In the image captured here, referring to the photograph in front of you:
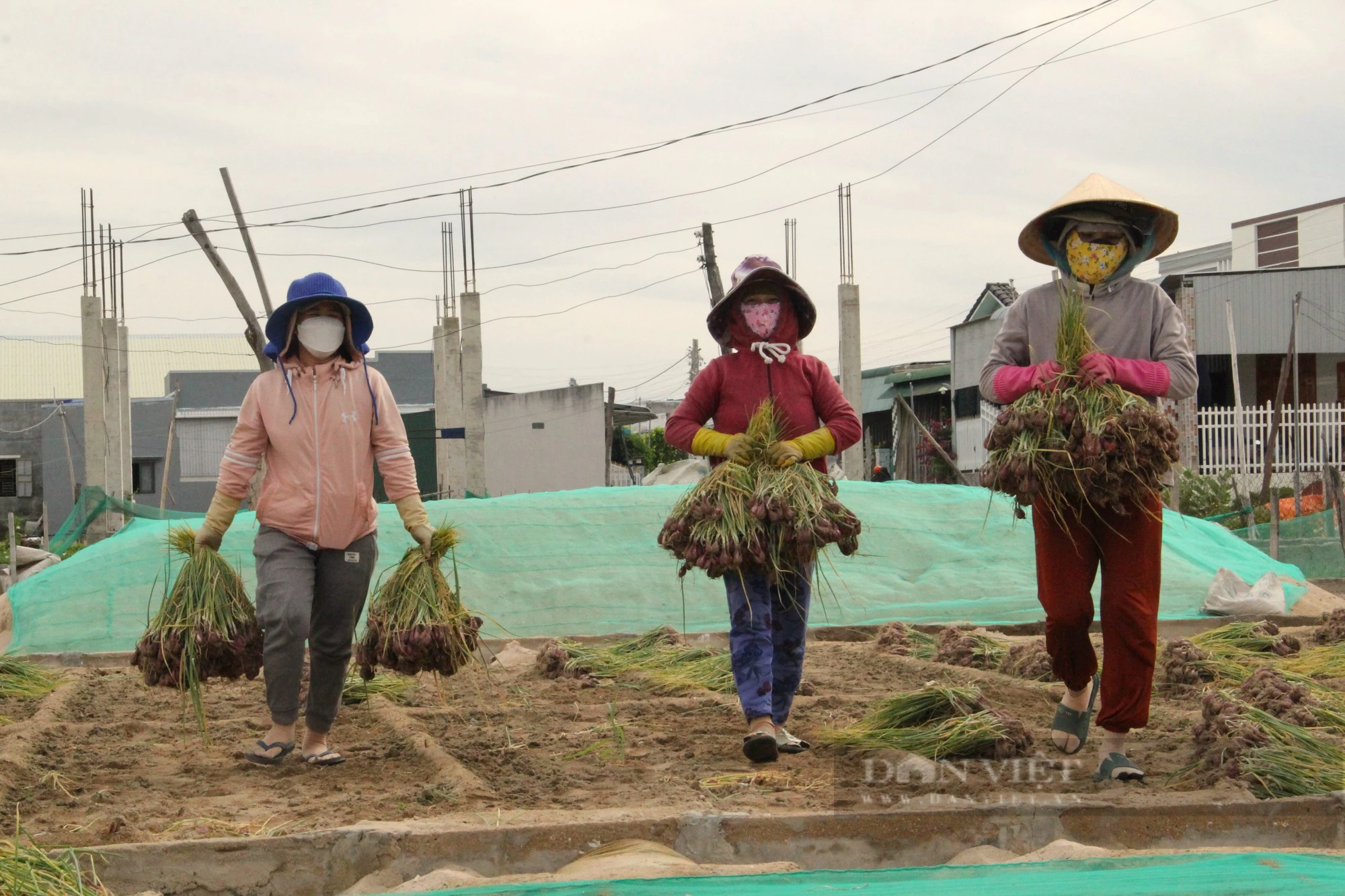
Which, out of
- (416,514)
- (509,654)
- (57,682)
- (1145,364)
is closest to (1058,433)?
(1145,364)

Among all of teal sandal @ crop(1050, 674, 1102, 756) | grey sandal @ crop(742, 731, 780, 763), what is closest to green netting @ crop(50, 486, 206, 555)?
grey sandal @ crop(742, 731, 780, 763)

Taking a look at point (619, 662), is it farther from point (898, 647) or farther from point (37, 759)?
point (37, 759)

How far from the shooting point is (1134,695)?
157 inches

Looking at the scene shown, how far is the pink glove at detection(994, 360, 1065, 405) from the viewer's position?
4.14 metres

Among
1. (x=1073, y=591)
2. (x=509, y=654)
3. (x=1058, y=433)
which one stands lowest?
(x=509, y=654)

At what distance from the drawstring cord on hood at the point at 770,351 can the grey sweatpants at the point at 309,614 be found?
1.62m

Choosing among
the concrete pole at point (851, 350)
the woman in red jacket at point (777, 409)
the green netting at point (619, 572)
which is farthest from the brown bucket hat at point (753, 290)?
the concrete pole at point (851, 350)

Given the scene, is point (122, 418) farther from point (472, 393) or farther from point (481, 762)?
point (481, 762)

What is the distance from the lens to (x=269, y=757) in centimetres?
459

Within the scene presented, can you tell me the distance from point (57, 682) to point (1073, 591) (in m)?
5.21

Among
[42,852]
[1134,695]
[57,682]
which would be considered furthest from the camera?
[57,682]

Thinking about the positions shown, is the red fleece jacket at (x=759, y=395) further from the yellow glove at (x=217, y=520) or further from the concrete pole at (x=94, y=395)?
the concrete pole at (x=94, y=395)

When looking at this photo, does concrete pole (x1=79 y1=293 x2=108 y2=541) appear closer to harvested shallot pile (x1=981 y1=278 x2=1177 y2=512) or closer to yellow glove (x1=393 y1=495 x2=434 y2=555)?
yellow glove (x1=393 y1=495 x2=434 y2=555)

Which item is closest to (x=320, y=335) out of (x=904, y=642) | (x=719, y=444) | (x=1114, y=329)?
(x=719, y=444)
